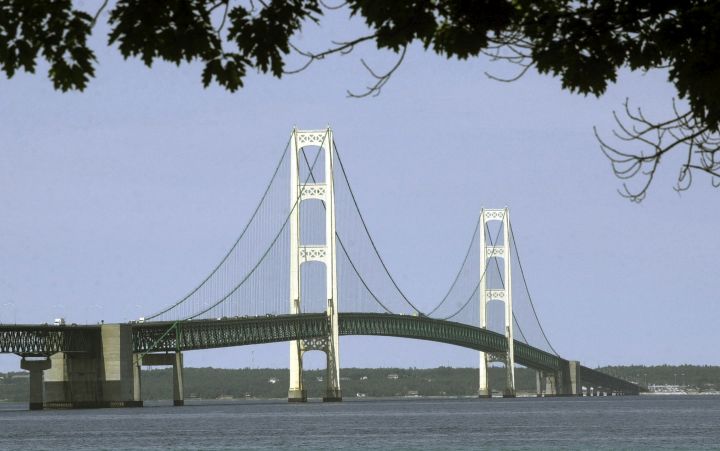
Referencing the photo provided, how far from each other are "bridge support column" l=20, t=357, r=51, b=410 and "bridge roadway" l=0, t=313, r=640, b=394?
675 mm

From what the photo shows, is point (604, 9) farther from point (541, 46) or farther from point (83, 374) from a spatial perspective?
point (83, 374)

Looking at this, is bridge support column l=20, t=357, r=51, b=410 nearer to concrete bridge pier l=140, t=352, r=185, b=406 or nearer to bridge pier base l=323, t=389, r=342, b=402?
concrete bridge pier l=140, t=352, r=185, b=406

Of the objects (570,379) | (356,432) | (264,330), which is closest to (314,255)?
(264,330)

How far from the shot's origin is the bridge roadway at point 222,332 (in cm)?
10806

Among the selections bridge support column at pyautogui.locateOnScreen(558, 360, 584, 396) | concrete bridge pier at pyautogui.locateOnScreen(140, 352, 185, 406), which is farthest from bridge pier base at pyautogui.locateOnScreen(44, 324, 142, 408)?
bridge support column at pyautogui.locateOnScreen(558, 360, 584, 396)

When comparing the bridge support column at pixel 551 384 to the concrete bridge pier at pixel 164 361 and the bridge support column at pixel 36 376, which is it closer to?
the concrete bridge pier at pixel 164 361

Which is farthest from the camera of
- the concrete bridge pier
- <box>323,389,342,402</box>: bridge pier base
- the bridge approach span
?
<box>323,389,342,402</box>: bridge pier base

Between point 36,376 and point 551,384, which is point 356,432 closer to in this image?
point 36,376

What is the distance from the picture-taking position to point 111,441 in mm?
61625

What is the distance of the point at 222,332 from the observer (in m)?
115

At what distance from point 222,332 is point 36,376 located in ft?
43.8

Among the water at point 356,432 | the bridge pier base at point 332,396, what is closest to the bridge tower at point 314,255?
the bridge pier base at point 332,396

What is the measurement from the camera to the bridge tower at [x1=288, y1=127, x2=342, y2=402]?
365 feet

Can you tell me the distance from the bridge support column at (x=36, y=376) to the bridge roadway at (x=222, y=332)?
0.67 metres
